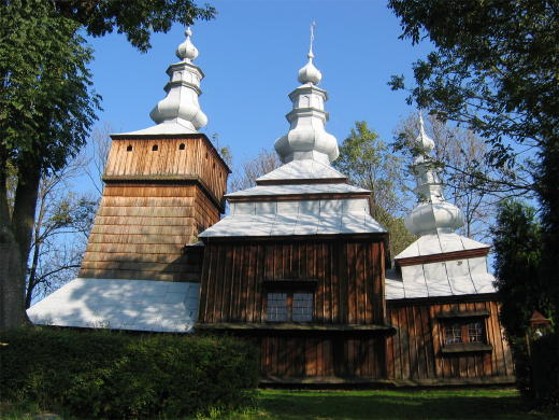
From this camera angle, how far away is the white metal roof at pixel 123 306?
16.1 metres

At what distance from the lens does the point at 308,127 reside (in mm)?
22203

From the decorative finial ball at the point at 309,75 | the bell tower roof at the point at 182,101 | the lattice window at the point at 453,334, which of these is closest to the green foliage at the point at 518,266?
the lattice window at the point at 453,334

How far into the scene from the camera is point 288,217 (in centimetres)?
1738

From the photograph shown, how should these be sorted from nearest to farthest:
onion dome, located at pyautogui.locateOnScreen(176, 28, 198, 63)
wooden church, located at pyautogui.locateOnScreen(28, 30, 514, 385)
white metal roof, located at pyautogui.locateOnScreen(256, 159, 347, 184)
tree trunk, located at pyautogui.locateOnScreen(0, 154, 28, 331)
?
1. tree trunk, located at pyautogui.locateOnScreen(0, 154, 28, 331)
2. wooden church, located at pyautogui.locateOnScreen(28, 30, 514, 385)
3. white metal roof, located at pyautogui.locateOnScreen(256, 159, 347, 184)
4. onion dome, located at pyautogui.locateOnScreen(176, 28, 198, 63)

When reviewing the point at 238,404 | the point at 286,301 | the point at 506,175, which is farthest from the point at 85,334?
the point at 506,175

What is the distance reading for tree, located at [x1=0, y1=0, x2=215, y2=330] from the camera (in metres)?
10.7

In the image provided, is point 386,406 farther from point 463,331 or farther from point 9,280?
point 9,280

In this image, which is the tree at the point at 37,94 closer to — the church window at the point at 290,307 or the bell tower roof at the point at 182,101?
the church window at the point at 290,307

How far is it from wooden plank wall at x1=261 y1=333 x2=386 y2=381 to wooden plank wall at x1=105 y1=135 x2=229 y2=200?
751 cm

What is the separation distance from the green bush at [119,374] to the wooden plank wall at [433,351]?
754cm

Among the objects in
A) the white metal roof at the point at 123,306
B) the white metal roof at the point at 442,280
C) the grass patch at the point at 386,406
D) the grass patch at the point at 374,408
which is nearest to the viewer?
the grass patch at the point at 374,408

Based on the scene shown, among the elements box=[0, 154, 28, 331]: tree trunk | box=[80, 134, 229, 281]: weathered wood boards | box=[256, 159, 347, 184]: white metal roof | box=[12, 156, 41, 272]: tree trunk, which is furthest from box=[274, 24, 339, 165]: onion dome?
box=[0, 154, 28, 331]: tree trunk

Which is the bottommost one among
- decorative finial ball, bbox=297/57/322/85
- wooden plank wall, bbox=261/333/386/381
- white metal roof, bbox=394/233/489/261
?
wooden plank wall, bbox=261/333/386/381

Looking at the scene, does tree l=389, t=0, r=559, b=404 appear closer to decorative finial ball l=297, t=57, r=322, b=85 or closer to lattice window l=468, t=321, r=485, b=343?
lattice window l=468, t=321, r=485, b=343
